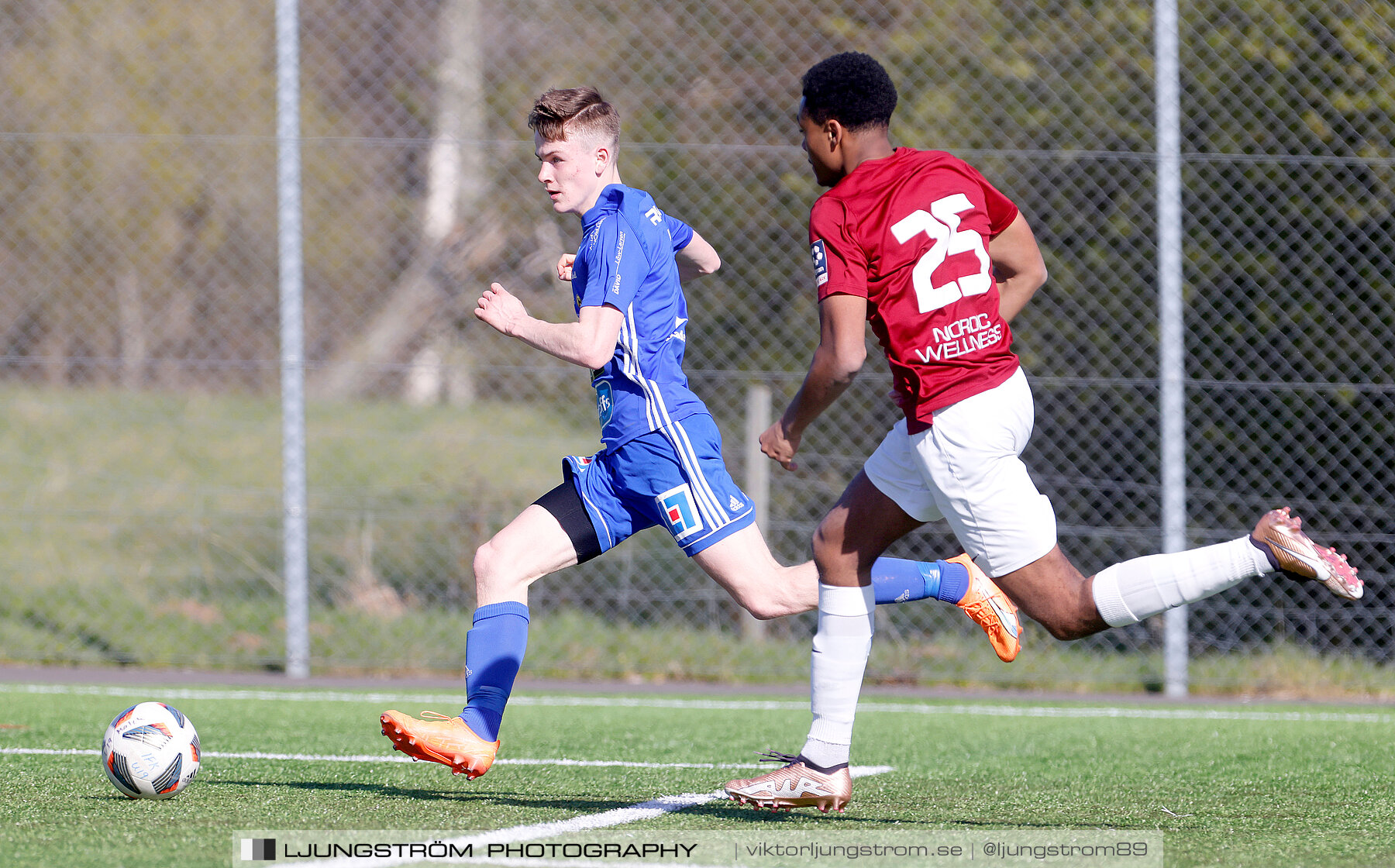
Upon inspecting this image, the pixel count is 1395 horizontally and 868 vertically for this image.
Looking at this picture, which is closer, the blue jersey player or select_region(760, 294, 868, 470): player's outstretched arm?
select_region(760, 294, 868, 470): player's outstretched arm

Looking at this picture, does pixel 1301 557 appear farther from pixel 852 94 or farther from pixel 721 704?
pixel 721 704

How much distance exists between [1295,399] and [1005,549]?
5.20m

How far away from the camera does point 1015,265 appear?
12.3ft

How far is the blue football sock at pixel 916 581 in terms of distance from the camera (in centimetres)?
419

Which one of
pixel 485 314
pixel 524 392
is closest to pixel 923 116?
pixel 524 392

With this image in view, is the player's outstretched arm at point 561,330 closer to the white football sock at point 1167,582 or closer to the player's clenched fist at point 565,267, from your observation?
the player's clenched fist at point 565,267

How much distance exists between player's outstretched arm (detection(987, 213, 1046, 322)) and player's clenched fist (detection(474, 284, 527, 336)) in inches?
48.2

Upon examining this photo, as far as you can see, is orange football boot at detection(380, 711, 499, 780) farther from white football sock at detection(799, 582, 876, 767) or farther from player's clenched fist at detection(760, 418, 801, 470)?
player's clenched fist at detection(760, 418, 801, 470)

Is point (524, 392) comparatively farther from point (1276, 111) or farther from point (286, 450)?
point (1276, 111)

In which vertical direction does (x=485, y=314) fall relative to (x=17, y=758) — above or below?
above

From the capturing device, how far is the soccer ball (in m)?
3.68

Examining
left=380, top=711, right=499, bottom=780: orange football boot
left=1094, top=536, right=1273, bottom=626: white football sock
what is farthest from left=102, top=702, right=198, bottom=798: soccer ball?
left=1094, top=536, right=1273, bottom=626: white football sock

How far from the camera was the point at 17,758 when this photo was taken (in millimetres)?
4566

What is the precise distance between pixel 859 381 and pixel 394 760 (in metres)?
4.36
